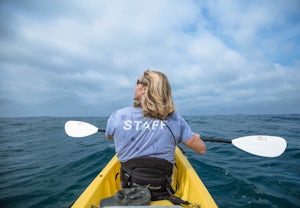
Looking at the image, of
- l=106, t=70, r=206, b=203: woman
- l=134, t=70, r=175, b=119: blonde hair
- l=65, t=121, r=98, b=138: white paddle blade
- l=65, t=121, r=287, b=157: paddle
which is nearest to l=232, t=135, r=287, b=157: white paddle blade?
l=65, t=121, r=287, b=157: paddle

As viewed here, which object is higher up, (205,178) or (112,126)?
(112,126)

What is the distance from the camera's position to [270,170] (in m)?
5.52

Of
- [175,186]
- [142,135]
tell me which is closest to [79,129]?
[175,186]

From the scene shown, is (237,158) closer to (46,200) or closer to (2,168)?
→ (46,200)

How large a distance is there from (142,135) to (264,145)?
2.98 meters

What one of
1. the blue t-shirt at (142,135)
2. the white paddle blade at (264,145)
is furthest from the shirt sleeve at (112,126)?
the white paddle blade at (264,145)

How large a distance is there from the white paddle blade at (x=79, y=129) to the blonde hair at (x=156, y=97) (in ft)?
7.12

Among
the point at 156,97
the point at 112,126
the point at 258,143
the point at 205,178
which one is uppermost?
the point at 156,97

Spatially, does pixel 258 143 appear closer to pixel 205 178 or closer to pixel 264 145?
pixel 264 145

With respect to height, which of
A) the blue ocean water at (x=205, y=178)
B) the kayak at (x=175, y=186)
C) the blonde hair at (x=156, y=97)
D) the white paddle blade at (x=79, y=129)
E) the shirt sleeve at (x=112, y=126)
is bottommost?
the blue ocean water at (x=205, y=178)

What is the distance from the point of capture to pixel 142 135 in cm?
219

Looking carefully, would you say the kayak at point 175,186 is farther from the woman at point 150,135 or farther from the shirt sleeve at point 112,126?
the shirt sleeve at point 112,126

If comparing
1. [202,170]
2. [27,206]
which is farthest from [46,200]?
[202,170]

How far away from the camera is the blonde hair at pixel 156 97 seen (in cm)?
220
